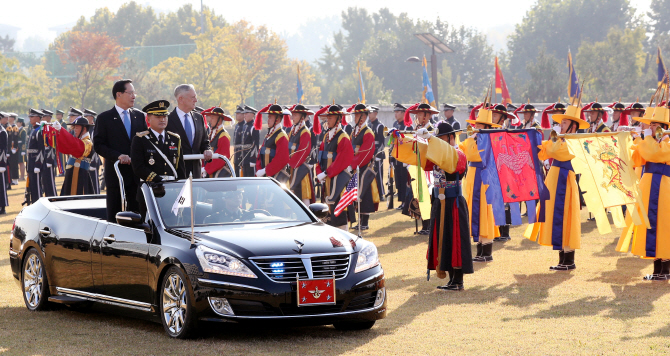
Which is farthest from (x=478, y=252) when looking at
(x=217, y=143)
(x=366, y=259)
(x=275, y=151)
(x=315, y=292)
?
(x=217, y=143)

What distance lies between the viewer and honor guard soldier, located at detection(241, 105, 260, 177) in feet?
59.3

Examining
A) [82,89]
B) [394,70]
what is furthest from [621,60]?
[82,89]

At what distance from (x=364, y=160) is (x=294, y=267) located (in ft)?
26.2

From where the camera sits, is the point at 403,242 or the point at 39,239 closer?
the point at 39,239

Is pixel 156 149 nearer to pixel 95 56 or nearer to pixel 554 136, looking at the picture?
pixel 554 136

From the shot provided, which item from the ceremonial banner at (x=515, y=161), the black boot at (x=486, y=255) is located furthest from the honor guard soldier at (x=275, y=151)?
the ceremonial banner at (x=515, y=161)

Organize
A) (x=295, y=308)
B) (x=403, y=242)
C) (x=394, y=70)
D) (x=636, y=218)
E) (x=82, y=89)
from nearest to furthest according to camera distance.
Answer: (x=295, y=308)
(x=636, y=218)
(x=403, y=242)
(x=82, y=89)
(x=394, y=70)

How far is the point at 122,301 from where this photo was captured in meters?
7.34

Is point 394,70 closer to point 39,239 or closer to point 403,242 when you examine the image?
point 403,242

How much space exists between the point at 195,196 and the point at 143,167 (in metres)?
1.19

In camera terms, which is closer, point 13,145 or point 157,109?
point 157,109

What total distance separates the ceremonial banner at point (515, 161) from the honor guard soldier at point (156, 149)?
11.8ft

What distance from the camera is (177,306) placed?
22.2ft

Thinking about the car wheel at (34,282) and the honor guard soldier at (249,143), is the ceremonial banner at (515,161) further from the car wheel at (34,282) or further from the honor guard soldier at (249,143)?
the honor guard soldier at (249,143)
